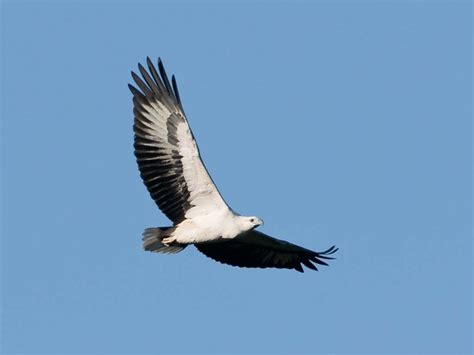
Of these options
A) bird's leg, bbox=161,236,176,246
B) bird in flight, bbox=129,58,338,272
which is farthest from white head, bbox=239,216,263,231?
bird's leg, bbox=161,236,176,246

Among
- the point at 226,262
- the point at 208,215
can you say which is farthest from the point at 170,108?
the point at 226,262

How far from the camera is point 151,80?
2234cm

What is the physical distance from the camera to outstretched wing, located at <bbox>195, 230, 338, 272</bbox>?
78.7 ft

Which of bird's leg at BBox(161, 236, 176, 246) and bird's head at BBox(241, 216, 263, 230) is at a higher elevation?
bird's head at BBox(241, 216, 263, 230)

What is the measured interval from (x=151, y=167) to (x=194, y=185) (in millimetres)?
792

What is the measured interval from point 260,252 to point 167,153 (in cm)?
324

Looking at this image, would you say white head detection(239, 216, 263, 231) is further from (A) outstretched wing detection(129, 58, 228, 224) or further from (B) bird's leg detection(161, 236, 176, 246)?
(B) bird's leg detection(161, 236, 176, 246)

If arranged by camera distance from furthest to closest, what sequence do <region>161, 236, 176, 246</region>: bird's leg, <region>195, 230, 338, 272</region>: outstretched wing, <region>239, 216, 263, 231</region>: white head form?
<region>195, 230, 338, 272</region>: outstretched wing < <region>161, 236, 176, 246</region>: bird's leg < <region>239, 216, 263, 231</region>: white head

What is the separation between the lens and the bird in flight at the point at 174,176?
22.1 metres

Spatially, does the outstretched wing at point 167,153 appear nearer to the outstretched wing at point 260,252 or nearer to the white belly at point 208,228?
the white belly at point 208,228

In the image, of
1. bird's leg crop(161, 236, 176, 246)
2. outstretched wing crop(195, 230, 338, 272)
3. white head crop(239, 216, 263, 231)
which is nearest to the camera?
white head crop(239, 216, 263, 231)

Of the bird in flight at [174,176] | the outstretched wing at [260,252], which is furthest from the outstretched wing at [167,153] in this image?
the outstretched wing at [260,252]

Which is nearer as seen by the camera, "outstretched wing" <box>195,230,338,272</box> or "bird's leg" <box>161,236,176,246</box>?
"bird's leg" <box>161,236,176,246</box>

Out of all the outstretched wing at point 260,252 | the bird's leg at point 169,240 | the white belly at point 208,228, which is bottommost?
the bird's leg at point 169,240
